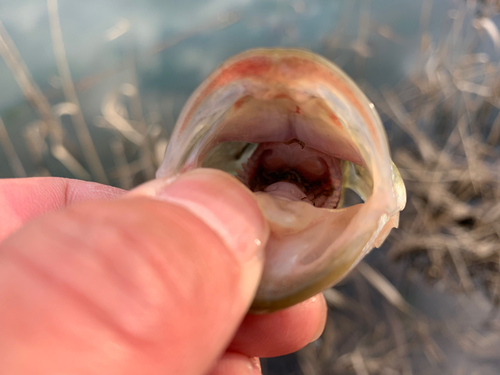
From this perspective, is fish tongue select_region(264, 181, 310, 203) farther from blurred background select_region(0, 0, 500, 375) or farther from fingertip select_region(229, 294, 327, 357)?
blurred background select_region(0, 0, 500, 375)

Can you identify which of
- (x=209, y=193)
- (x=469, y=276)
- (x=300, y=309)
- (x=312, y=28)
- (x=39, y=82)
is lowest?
(x=469, y=276)

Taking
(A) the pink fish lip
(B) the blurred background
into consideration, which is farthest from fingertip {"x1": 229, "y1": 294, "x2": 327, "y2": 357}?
(B) the blurred background

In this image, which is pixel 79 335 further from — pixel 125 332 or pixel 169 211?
pixel 169 211

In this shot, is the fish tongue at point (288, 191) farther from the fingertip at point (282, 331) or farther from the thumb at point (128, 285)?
the fingertip at point (282, 331)

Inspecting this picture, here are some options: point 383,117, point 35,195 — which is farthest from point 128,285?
point 383,117

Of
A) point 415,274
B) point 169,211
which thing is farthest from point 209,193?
point 415,274

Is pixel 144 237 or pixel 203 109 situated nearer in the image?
pixel 144 237

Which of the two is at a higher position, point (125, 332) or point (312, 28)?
point (125, 332)
